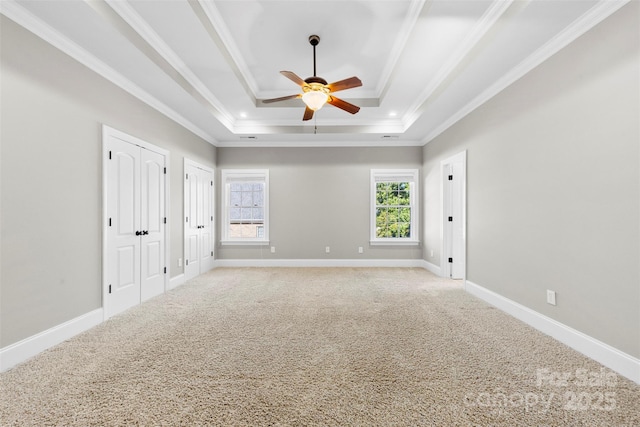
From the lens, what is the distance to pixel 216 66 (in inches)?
136

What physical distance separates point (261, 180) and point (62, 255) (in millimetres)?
3954

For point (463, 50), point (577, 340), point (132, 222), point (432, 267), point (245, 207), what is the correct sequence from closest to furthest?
point (577, 340), point (463, 50), point (132, 222), point (432, 267), point (245, 207)

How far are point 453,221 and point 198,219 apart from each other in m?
4.83

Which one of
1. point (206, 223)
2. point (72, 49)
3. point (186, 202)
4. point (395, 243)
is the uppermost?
point (72, 49)

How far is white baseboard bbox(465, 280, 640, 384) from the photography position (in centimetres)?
198

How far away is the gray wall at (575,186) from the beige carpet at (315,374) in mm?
466

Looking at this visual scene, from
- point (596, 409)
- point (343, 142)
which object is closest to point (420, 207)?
point (343, 142)

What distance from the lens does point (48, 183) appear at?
8.05 feet

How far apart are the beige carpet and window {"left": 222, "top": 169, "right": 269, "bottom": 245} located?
2.93 metres

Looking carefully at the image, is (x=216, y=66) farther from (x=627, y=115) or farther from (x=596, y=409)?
(x=596, y=409)

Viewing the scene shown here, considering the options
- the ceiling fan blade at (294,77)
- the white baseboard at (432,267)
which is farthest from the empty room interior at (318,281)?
the white baseboard at (432,267)

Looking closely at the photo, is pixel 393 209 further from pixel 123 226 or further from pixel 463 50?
pixel 123 226

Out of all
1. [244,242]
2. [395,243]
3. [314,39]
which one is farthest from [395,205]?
[314,39]

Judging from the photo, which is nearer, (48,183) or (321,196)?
(48,183)
